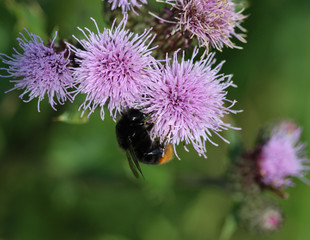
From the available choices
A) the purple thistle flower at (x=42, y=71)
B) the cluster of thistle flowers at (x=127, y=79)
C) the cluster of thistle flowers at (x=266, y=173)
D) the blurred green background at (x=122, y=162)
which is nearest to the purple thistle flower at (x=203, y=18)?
the cluster of thistle flowers at (x=127, y=79)

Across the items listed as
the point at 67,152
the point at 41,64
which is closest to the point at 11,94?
the point at 67,152

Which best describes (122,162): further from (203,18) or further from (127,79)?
(203,18)

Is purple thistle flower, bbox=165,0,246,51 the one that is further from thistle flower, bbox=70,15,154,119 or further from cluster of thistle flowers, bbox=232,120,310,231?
cluster of thistle flowers, bbox=232,120,310,231

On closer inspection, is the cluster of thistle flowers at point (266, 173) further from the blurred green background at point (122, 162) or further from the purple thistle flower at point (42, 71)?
the purple thistle flower at point (42, 71)

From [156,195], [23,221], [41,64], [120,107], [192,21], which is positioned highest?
[192,21]

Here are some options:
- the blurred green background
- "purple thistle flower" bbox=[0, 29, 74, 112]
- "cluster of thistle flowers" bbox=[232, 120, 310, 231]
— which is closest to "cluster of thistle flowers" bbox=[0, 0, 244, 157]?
"purple thistle flower" bbox=[0, 29, 74, 112]

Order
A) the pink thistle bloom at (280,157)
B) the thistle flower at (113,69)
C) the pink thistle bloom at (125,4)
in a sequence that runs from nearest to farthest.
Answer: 1. the thistle flower at (113,69)
2. the pink thistle bloom at (125,4)
3. the pink thistle bloom at (280,157)

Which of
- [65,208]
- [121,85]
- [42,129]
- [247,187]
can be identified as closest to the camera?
[121,85]

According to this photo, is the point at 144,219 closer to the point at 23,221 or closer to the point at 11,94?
the point at 23,221
